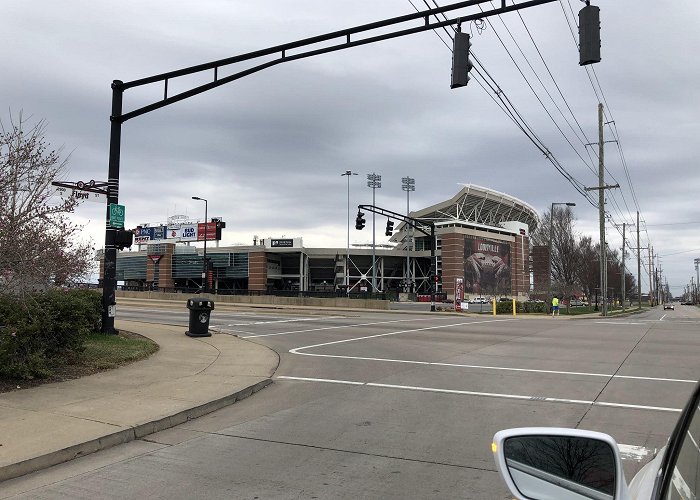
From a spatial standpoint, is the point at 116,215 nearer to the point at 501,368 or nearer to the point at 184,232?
the point at 501,368

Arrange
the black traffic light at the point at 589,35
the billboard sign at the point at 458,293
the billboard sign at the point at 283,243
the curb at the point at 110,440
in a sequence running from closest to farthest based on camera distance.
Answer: the curb at the point at 110,440
the black traffic light at the point at 589,35
the billboard sign at the point at 458,293
the billboard sign at the point at 283,243

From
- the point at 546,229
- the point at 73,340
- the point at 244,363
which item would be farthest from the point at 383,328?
the point at 546,229

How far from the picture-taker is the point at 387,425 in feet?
23.3

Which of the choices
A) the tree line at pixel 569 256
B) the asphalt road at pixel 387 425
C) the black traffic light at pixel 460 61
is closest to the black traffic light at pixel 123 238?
the asphalt road at pixel 387 425

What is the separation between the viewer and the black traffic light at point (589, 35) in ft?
31.2

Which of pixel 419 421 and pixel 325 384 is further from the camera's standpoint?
pixel 325 384

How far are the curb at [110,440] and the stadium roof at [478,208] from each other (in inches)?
3868

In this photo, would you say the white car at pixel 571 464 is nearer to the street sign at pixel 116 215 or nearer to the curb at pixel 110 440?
the curb at pixel 110 440

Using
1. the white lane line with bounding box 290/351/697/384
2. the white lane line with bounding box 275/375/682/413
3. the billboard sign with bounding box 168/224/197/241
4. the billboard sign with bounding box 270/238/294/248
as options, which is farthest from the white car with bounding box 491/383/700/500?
the billboard sign with bounding box 168/224/197/241

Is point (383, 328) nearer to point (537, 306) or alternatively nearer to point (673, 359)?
point (673, 359)

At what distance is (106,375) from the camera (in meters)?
9.84

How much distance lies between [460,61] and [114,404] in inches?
331

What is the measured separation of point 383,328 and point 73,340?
583 inches

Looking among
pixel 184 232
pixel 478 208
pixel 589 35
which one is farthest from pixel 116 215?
pixel 478 208
